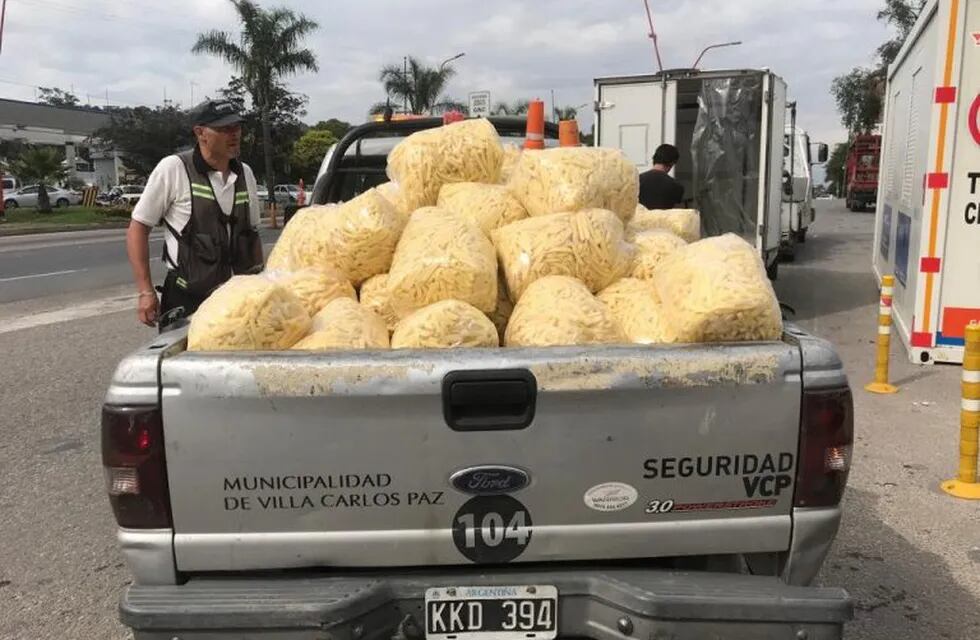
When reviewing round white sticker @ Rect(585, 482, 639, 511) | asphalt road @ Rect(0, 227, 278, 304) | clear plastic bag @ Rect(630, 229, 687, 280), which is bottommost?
asphalt road @ Rect(0, 227, 278, 304)

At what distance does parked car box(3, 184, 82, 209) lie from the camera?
42.9m

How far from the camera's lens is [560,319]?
2.55m

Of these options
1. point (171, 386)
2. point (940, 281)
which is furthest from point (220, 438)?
point (940, 281)

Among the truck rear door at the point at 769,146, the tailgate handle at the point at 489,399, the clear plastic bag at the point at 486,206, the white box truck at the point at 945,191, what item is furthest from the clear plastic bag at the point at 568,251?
the truck rear door at the point at 769,146

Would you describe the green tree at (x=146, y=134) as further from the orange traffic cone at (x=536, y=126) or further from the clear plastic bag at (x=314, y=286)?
the clear plastic bag at (x=314, y=286)

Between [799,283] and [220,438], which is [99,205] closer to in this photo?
[799,283]

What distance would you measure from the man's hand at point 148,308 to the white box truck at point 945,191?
6357mm

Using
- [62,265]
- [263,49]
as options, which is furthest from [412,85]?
[62,265]

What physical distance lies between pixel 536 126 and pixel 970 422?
2.98 m

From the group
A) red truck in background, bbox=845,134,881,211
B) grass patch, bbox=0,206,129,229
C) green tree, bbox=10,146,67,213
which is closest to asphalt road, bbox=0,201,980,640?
red truck in background, bbox=845,134,881,211

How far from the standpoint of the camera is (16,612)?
3.55m

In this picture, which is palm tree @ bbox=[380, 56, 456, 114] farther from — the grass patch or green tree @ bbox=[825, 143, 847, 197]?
green tree @ bbox=[825, 143, 847, 197]

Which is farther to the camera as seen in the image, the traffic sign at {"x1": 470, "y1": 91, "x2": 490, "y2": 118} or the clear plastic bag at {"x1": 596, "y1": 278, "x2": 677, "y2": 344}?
the traffic sign at {"x1": 470, "y1": 91, "x2": 490, "y2": 118}

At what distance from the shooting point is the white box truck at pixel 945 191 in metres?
7.02
